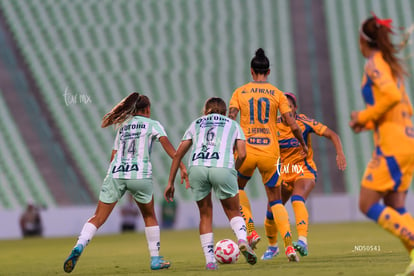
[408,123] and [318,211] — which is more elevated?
[408,123]

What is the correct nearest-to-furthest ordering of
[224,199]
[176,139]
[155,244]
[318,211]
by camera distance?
[224,199], [155,244], [318,211], [176,139]

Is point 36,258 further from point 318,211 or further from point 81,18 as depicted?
point 81,18

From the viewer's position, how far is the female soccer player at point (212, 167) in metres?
7.69

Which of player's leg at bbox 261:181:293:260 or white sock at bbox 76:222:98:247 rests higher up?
white sock at bbox 76:222:98:247

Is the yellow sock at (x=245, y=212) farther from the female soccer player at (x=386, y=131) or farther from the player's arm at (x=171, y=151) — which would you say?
the female soccer player at (x=386, y=131)

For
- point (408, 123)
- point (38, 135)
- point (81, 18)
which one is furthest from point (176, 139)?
point (408, 123)

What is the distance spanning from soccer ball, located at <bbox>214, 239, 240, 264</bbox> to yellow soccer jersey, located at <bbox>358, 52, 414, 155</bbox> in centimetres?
303

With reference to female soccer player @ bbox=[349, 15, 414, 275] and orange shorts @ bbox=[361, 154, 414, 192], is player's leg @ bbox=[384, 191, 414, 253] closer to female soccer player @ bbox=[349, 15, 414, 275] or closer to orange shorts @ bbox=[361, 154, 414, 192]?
female soccer player @ bbox=[349, 15, 414, 275]

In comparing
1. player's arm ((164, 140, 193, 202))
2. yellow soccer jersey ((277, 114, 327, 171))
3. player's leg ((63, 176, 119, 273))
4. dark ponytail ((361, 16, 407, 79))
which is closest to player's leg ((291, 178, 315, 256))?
yellow soccer jersey ((277, 114, 327, 171))

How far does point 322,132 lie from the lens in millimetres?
9258

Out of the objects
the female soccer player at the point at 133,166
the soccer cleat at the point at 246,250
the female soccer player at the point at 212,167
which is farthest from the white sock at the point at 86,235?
the soccer cleat at the point at 246,250

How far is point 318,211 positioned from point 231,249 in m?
18.1

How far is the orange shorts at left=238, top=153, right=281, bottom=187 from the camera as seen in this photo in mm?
8625

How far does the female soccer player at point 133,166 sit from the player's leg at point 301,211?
1.59 meters
